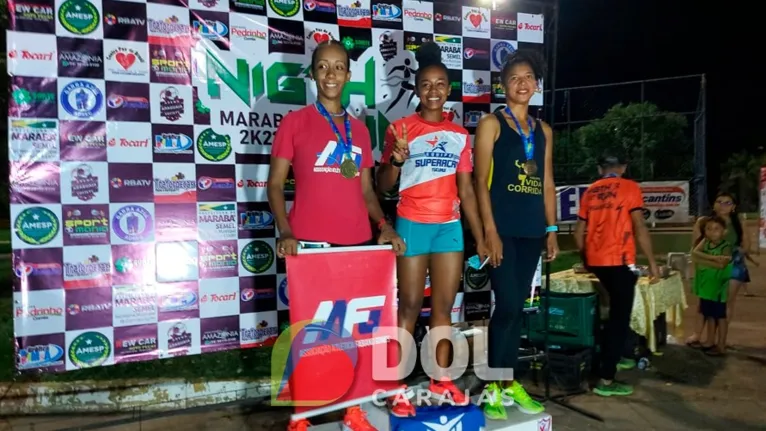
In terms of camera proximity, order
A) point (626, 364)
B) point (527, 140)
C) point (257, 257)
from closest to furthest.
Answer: point (527, 140) < point (257, 257) < point (626, 364)

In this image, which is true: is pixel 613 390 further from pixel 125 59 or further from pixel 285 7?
pixel 125 59

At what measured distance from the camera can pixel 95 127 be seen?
10.2ft

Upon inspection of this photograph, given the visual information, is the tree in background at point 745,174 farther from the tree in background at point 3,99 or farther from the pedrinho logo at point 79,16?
the pedrinho logo at point 79,16

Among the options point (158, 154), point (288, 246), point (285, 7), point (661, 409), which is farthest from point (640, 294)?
point (158, 154)

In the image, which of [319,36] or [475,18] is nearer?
[319,36]

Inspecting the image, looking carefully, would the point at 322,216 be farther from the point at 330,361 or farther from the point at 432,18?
the point at 432,18

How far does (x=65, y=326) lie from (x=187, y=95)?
1.48 metres

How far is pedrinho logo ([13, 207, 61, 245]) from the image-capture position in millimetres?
2975

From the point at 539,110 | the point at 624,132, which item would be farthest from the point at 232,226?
the point at 624,132

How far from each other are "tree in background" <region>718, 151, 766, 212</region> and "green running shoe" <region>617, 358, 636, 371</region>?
26.8 metres

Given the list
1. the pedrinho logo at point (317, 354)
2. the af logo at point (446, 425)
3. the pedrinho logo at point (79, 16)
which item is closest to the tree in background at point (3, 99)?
the pedrinho logo at point (79, 16)

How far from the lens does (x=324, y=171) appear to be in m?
2.69

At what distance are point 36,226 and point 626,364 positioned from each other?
4417 mm

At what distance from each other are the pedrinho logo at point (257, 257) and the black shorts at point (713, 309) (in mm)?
4040
